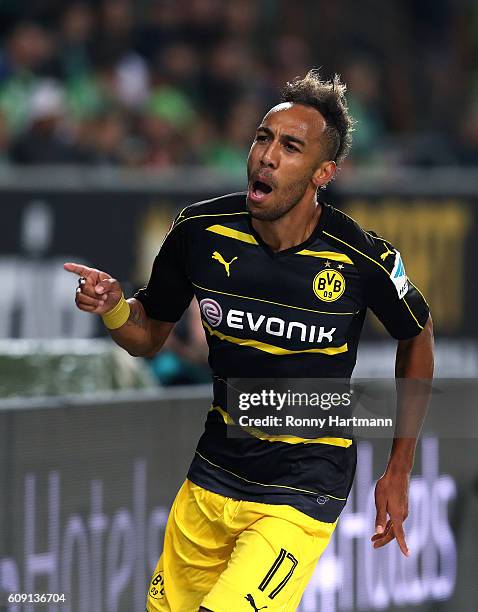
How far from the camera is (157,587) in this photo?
15.4 ft

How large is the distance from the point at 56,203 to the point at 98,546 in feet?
17.8

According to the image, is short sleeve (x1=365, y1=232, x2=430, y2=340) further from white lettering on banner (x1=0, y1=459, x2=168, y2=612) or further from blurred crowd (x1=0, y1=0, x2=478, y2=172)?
blurred crowd (x1=0, y1=0, x2=478, y2=172)

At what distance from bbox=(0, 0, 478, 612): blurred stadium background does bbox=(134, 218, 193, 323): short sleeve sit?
104cm

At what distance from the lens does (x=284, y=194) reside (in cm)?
448

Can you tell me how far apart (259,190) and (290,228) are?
18 cm

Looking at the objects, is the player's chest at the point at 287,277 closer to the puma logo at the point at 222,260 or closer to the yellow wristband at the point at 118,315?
the puma logo at the point at 222,260

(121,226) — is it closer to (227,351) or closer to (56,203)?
(56,203)

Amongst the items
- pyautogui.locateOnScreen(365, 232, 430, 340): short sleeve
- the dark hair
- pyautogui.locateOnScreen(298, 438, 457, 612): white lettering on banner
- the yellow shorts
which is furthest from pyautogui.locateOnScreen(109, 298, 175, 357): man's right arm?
pyautogui.locateOnScreen(298, 438, 457, 612): white lettering on banner

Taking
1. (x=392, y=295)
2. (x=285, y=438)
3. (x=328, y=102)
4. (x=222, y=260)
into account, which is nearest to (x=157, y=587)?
(x=285, y=438)

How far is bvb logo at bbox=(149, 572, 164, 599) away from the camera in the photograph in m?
4.69

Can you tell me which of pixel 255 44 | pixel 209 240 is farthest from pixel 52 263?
pixel 209 240

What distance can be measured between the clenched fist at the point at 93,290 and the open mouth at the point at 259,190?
1.79 ft

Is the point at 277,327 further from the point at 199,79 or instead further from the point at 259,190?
the point at 199,79

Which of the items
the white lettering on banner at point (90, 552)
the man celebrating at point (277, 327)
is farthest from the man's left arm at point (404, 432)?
the white lettering on banner at point (90, 552)
